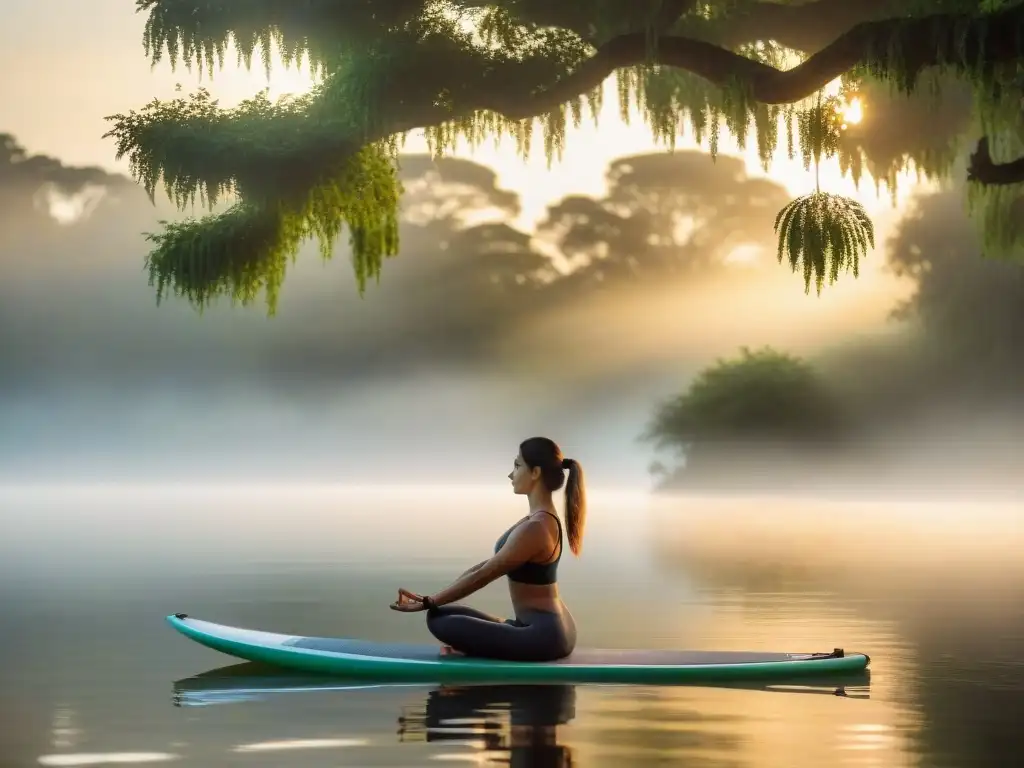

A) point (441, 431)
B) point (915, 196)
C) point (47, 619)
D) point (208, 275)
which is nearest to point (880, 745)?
point (47, 619)

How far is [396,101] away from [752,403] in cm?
4537

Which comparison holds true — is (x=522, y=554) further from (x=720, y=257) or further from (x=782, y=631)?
(x=720, y=257)

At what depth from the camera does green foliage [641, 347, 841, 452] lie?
62531 mm

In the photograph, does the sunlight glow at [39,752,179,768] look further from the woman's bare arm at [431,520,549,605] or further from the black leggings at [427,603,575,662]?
the black leggings at [427,603,575,662]

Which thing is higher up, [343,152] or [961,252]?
[961,252]

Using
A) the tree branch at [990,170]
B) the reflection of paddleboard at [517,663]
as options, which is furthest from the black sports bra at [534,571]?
the tree branch at [990,170]

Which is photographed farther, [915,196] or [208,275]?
[915,196]

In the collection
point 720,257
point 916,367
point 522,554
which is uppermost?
point 720,257

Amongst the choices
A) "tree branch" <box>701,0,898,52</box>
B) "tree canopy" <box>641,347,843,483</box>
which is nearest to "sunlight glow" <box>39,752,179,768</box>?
"tree branch" <box>701,0,898,52</box>

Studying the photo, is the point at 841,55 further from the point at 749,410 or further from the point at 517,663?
the point at 749,410

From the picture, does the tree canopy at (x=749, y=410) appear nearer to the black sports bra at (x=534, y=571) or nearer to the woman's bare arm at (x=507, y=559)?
the black sports bra at (x=534, y=571)

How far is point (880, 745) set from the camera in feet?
29.3

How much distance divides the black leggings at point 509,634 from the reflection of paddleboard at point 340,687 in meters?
0.18

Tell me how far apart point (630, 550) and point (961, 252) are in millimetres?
22215
